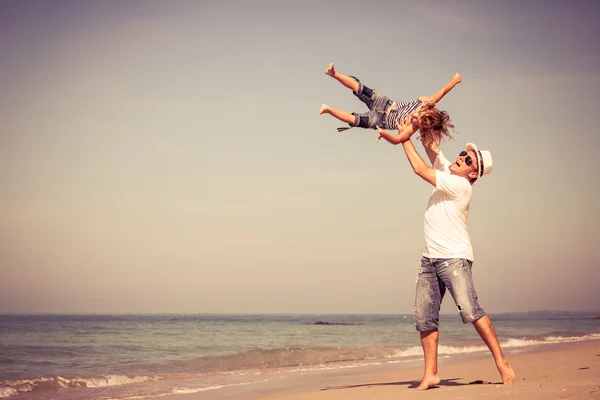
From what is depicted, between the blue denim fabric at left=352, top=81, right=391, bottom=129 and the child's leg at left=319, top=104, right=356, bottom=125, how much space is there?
5 centimetres

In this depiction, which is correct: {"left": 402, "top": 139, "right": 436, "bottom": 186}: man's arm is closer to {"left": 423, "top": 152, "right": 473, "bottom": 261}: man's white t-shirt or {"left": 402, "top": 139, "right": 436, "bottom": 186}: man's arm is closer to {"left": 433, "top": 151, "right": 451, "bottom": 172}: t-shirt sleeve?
{"left": 423, "top": 152, "right": 473, "bottom": 261}: man's white t-shirt

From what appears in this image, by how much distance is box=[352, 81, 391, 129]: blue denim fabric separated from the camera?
6.07m

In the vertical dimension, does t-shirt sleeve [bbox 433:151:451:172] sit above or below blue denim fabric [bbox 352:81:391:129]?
below

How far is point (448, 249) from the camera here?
548 centimetres

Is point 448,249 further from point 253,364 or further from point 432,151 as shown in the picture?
point 253,364

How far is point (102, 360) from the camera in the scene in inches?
645

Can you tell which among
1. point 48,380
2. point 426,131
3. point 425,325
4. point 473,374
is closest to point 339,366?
point 473,374

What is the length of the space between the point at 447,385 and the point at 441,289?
1123mm

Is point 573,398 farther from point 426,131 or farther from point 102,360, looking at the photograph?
point 102,360

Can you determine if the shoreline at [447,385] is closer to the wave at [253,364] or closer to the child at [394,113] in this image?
the wave at [253,364]

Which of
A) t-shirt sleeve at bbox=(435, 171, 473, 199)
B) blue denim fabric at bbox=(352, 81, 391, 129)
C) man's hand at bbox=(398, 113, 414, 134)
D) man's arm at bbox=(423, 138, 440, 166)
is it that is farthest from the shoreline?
blue denim fabric at bbox=(352, 81, 391, 129)

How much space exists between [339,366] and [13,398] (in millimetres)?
6050

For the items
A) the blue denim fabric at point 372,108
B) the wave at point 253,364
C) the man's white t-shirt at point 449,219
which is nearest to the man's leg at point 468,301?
the man's white t-shirt at point 449,219

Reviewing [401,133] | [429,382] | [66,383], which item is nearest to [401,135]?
[401,133]
